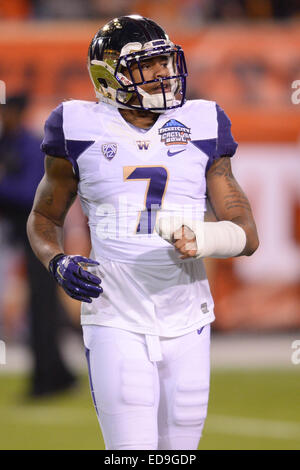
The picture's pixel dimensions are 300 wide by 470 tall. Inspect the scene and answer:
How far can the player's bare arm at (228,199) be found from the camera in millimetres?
2324

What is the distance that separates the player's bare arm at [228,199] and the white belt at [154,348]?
33 centimetres

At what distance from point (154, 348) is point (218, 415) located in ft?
8.29

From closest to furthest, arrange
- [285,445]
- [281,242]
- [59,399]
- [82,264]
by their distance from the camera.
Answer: [82,264], [285,445], [59,399], [281,242]

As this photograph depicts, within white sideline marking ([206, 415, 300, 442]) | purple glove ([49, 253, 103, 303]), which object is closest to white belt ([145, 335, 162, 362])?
purple glove ([49, 253, 103, 303])

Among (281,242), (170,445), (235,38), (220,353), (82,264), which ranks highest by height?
(235,38)

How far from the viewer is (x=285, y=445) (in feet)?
13.1

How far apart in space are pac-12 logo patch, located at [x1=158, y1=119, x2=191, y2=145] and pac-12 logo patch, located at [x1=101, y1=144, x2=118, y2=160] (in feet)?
0.43

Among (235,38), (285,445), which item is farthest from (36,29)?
(285,445)

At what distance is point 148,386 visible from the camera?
2.22 meters

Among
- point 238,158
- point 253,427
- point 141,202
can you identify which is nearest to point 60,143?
point 141,202

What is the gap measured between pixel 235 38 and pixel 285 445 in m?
3.21

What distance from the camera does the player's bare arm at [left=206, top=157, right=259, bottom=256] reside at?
232 centimetres

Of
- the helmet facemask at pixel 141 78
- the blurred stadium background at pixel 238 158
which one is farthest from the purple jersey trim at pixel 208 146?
the blurred stadium background at pixel 238 158

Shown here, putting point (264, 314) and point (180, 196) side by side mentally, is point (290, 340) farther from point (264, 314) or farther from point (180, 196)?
point (180, 196)
